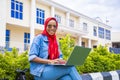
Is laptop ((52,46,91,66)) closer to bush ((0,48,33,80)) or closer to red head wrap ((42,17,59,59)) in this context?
red head wrap ((42,17,59,59))

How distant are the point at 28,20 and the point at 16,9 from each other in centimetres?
167

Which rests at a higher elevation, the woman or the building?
the building

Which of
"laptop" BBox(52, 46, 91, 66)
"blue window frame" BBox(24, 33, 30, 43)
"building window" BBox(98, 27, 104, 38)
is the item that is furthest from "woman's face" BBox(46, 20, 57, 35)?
"building window" BBox(98, 27, 104, 38)

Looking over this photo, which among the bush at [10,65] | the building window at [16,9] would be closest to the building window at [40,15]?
the building window at [16,9]

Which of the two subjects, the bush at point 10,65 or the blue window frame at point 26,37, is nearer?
the bush at point 10,65

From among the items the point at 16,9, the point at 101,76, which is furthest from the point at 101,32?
the point at 101,76

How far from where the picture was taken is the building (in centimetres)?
2292

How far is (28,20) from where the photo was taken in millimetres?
26203

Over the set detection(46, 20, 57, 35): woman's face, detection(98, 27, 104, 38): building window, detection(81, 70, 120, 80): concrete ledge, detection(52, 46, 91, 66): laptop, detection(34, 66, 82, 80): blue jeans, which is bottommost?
detection(81, 70, 120, 80): concrete ledge

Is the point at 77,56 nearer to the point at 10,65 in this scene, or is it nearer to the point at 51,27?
the point at 51,27

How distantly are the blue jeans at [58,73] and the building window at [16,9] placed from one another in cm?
2109

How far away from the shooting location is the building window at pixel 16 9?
80.6ft

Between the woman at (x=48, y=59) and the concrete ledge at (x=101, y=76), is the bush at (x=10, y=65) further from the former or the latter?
the concrete ledge at (x=101, y=76)

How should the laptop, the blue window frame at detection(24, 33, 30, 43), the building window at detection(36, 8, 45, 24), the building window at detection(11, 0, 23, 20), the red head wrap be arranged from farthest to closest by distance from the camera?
1. the building window at detection(36, 8, 45, 24)
2. the blue window frame at detection(24, 33, 30, 43)
3. the building window at detection(11, 0, 23, 20)
4. the red head wrap
5. the laptop
